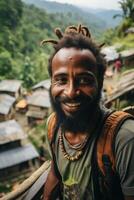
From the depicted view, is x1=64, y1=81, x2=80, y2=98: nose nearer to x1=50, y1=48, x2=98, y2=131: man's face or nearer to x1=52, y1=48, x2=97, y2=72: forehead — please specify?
x1=50, y1=48, x2=98, y2=131: man's face

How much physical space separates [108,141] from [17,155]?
63.2 ft

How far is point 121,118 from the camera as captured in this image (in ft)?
7.86

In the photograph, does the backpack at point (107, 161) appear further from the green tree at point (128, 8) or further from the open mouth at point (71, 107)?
the green tree at point (128, 8)

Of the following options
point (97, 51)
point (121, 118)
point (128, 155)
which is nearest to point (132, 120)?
point (121, 118)

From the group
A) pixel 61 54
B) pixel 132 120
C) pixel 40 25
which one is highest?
pixel 40 25

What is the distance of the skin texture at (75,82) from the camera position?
2.43 meters

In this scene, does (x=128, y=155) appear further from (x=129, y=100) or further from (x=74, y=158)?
(x=129, y=100)

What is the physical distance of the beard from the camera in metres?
2.46

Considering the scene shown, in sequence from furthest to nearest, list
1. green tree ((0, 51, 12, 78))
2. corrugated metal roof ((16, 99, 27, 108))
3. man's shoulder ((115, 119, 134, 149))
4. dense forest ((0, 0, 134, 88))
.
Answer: dense forest ((0, 0, 134, 88))
green tree ((0, 51, 12, 78))
corrugated metal roof ((16, 99, 27, 108))
man's shoulder ((115, 119, 134, 149))

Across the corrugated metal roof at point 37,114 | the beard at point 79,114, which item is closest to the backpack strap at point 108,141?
the beard at point 79,114

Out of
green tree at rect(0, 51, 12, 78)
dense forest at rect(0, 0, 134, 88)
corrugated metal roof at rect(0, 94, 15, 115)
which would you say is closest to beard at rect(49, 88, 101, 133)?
dense forest at rect(0, 0, 134, 88)

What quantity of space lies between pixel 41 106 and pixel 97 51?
27.0m

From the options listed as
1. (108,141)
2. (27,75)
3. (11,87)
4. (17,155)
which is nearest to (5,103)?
(11,87)

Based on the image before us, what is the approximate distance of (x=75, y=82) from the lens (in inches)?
96.2
